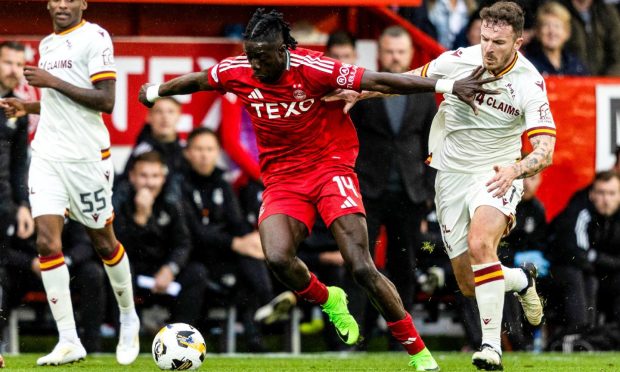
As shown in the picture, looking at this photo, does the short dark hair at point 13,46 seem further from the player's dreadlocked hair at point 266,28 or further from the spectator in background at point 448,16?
the spectator in background at point 448,16

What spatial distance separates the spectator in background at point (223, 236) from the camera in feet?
43.1

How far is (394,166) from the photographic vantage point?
1308 cm

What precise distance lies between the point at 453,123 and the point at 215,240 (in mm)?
3273

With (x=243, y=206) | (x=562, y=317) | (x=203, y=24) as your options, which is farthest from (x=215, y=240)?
(x=562, y=317)

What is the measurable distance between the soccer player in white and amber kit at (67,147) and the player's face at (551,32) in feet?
17.7

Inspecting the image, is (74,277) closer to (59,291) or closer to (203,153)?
(203,153)

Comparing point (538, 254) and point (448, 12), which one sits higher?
point (448, 12)

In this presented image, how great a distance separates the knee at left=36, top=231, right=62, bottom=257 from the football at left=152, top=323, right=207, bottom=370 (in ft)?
3.92

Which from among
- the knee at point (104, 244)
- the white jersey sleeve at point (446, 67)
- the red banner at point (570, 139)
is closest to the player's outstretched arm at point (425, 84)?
the white jersey sleeve at point (446, 67)

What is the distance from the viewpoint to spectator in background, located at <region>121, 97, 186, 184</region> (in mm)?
13438

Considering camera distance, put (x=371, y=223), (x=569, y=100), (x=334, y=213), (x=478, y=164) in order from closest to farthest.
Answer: (x=334, y=213)
(x=478, y=164)
(x=371, y=223)
(x=569, y=100)

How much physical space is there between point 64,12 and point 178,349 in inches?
108

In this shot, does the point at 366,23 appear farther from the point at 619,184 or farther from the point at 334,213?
the point at 334,213

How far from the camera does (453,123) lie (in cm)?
1077
